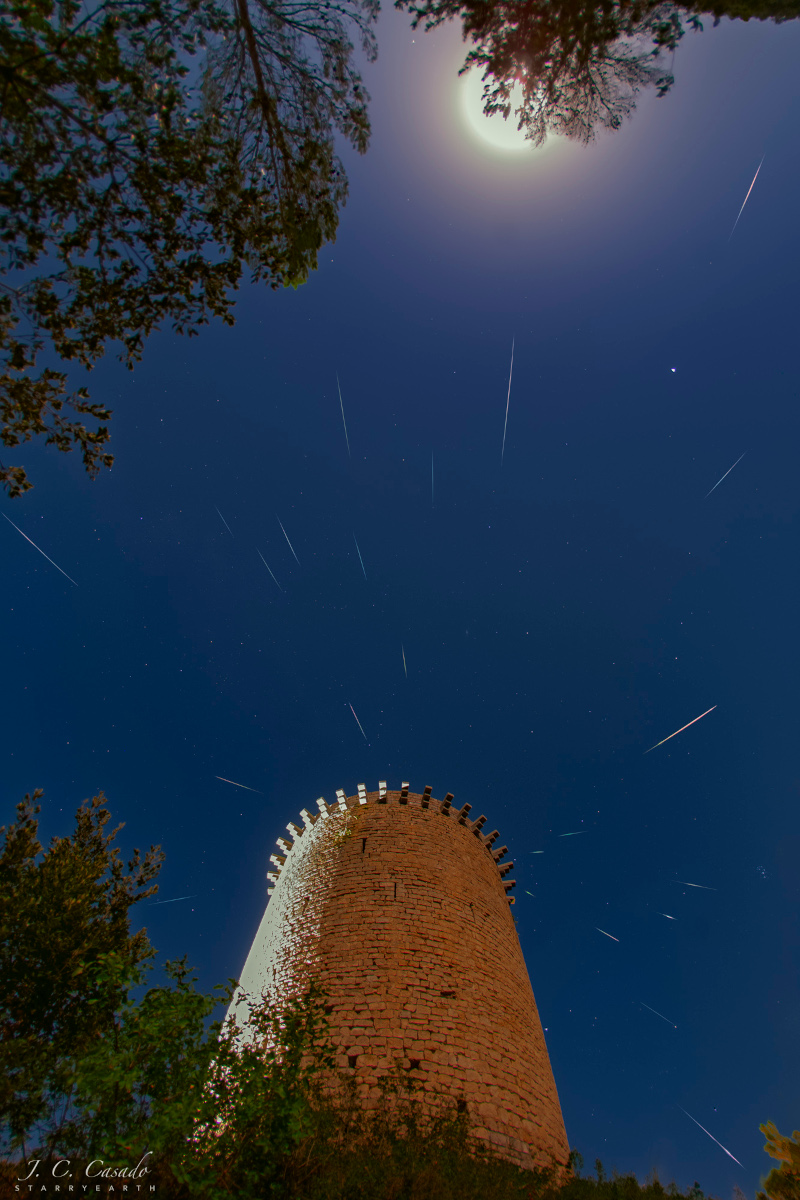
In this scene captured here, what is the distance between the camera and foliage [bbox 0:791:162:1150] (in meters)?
6.71

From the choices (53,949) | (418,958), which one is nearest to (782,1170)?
(418,958)

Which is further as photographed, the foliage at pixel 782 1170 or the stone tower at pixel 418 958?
the stone tower at pixel 418 958

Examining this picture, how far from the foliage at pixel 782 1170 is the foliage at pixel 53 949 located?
7.04 m

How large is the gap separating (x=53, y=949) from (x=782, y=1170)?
1124 centimetres

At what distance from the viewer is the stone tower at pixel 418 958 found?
6.73 meters

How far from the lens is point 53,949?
8766mm

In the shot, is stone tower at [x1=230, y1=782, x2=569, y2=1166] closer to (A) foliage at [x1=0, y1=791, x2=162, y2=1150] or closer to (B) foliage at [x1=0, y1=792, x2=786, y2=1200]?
(B) foliage at [x1=0, y1=792, x2=786, y2=1200]

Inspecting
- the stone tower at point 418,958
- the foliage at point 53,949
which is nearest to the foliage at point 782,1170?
the stone tower at point 418,958

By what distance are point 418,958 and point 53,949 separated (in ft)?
22.7

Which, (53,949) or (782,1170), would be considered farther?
(53,949)

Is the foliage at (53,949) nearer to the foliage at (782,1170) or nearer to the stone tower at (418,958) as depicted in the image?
the stone tower at (418,958)

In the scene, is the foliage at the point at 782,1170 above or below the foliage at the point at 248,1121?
above

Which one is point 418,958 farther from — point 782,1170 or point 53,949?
point 53,949

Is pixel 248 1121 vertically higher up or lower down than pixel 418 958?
lower down
